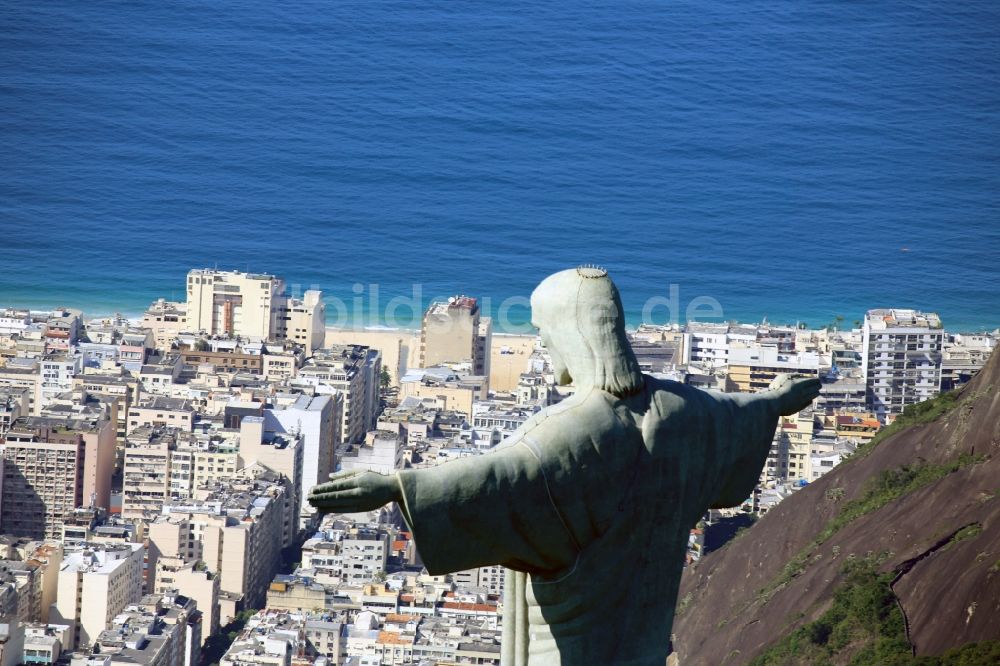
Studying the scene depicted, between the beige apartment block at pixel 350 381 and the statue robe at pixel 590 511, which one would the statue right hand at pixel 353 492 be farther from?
the beige apartment block at pixel 350 381

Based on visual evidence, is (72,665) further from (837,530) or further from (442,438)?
(442,438)

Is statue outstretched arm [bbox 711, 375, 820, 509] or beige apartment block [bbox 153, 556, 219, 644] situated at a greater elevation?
statue outstretched arm [bbox 711, 375, 820, 509]

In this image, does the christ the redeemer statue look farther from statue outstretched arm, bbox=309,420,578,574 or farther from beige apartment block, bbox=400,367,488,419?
beige apartment block, bbox=400,367,488,419

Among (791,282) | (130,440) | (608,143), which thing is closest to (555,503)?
(130,440)

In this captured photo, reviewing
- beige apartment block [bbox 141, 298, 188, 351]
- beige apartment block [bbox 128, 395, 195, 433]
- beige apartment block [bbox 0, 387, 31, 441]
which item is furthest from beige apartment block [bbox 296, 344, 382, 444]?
beige apartment block [bbox 0, 387, 31, 441]

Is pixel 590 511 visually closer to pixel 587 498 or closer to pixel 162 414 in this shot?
pixel 587 498

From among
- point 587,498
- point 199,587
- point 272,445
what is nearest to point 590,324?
point 587,498

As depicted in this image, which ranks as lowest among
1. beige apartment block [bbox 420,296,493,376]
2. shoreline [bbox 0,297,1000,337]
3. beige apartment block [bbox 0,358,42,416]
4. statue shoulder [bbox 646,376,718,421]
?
statue shoulder [bbox 646,376,718,421]
